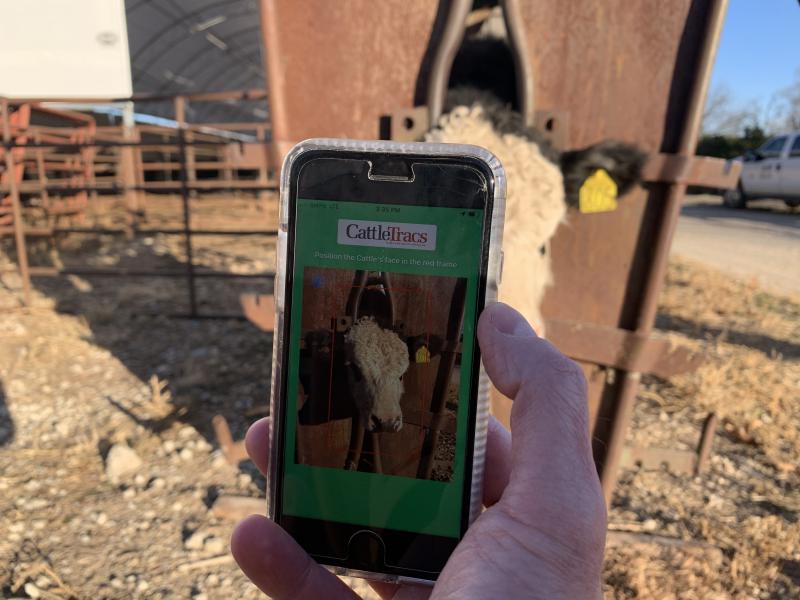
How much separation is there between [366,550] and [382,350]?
294 millimetres

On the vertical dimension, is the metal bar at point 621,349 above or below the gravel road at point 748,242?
above

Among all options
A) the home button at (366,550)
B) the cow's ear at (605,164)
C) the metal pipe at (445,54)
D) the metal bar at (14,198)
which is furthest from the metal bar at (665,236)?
the metal bar at (14,198)

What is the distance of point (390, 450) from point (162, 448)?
2.00 m

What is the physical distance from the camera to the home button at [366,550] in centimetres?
87

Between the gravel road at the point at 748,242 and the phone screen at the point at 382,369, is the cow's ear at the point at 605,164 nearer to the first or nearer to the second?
the phone screen at the point at 382,369

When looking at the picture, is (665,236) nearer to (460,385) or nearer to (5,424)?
(460,385)

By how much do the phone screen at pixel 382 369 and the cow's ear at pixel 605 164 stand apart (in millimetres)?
1261

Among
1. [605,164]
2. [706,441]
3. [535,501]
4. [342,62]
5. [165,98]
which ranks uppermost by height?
[342,62]

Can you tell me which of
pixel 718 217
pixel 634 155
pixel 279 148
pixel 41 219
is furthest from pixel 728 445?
pixel 718 217

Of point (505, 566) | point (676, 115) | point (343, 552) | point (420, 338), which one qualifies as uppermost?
point (676, 115)

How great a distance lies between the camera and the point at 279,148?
208 cm

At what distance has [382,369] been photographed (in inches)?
35.7

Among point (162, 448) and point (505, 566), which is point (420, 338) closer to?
point (505, 566)

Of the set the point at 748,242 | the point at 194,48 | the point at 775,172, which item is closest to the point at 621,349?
the point at 748,242
